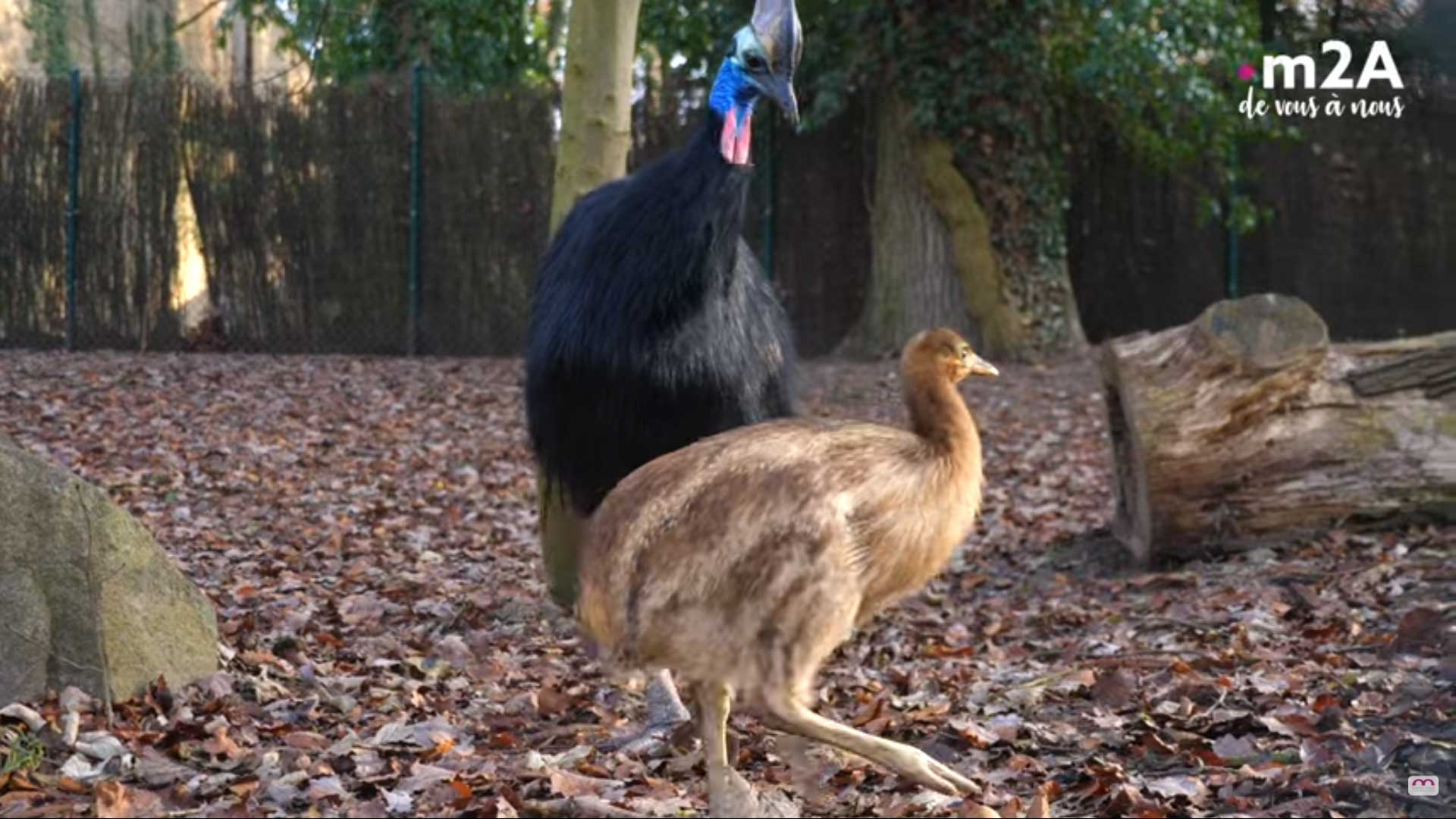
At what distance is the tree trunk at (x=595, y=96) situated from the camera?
729 cm

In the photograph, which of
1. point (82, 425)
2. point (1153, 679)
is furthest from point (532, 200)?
point (1153, 679)

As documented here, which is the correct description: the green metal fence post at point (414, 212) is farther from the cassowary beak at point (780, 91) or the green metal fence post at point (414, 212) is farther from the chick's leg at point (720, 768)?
the chick's leg at point (720, 768)

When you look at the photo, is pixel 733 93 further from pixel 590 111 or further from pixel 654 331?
pixel 590 111

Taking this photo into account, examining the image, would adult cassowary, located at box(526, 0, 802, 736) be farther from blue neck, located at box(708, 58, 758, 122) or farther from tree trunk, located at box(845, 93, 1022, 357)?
tree trunk, located at box(845, 93, 1022, 357)

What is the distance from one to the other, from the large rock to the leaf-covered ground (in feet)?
0.34

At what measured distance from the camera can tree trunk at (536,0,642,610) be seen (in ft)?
23.8

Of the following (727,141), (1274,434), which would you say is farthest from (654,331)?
(1274,434)

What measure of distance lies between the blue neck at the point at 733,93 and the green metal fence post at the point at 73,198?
31.9 ft

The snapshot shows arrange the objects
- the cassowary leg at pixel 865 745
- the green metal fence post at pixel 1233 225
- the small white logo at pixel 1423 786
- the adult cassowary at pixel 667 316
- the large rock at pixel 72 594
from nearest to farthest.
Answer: the cassowary leg at pixel 865 745
the small white logo at pixel 1423 786
the large rock at pixel 72 594
the adult cassowary at pixel 667 316
the green metal fence post at pixel 1233 225

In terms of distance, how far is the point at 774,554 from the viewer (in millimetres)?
4039

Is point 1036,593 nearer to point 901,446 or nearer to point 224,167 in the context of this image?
point 901,446

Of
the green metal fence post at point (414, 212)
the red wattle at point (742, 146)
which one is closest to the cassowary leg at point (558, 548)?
the red wattle at point (742, 146)

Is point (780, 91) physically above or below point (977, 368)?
above

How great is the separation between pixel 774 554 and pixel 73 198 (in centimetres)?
1224
